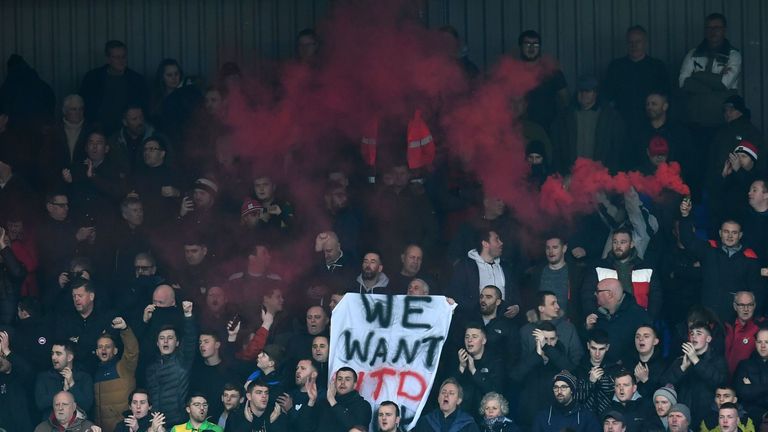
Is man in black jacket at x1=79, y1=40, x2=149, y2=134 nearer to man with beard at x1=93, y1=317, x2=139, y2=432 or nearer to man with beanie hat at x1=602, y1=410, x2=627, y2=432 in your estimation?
man with beard at x1=93, y1=317, x2=139, y2=432

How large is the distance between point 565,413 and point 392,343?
185cm

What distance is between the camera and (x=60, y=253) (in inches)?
736

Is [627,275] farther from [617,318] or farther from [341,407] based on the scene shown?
[341,407]

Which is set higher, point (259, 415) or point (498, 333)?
point (498, 333)

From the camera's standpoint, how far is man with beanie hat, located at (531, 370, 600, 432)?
16.5m

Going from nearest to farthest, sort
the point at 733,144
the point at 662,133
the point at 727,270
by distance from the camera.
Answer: the point at 727,270
the point at 733,144
the point at 662,133

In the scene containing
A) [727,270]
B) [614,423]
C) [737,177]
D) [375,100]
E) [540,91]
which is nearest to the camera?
[614,423]

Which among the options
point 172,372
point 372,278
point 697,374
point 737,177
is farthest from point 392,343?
point 737,177

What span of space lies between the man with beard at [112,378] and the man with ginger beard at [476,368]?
3.07 m

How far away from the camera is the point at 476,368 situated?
17.0 metres

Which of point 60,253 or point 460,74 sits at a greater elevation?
point 460,74

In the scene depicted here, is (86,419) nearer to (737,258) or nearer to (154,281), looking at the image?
(154,281)

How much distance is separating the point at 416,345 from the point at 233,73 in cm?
437

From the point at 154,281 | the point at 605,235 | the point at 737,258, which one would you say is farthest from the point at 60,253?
the point at 737,258
